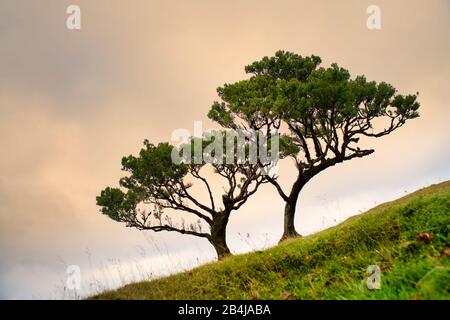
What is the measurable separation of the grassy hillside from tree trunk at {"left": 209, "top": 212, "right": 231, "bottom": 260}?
1352 cm

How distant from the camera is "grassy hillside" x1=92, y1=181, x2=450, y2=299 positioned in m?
6.32

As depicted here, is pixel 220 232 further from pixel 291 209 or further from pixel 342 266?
pixel 342 266

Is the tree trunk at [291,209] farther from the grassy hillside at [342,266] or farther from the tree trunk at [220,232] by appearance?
the grassy hillside at [342,266]

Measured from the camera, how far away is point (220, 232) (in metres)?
26.7

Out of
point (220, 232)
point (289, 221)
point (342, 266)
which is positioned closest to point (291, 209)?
point (289, 221)

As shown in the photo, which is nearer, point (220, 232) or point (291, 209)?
point (291, 209)

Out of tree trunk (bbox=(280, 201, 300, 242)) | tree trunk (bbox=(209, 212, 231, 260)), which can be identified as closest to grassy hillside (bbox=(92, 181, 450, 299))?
tree trunk (bbox=(280, 201, 300, 242))

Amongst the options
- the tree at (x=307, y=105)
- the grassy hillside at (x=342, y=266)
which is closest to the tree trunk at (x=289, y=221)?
the tree at (x=307, y=105)

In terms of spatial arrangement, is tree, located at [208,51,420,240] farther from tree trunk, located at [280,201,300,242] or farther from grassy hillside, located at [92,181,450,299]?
grassy hillside, located at [92,181,450,299]

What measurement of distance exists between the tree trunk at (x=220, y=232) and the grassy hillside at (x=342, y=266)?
13.5 metres

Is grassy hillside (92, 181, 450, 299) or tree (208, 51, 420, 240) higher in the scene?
tree (208, 51, 420, 240)

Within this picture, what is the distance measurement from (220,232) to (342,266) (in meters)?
18.3

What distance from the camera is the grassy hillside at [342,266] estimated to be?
632 centimetres
